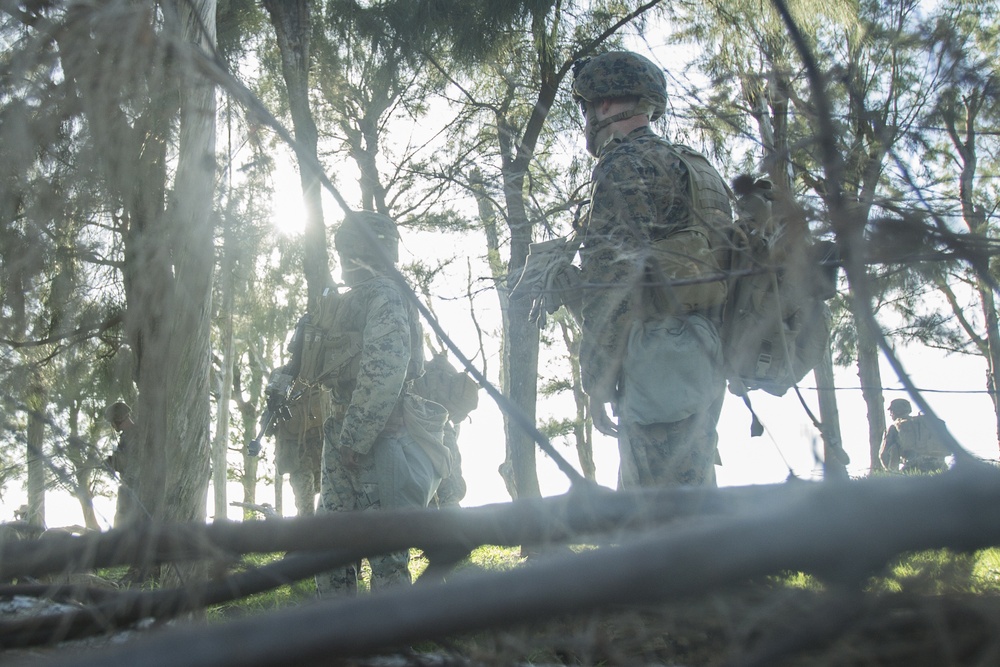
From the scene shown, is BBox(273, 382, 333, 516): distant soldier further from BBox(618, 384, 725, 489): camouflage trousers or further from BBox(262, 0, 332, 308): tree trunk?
BBox(262, 0, 332, 308): tree trunk

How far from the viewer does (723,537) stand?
80 cm

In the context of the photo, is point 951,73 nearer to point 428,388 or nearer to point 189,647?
point 189,647

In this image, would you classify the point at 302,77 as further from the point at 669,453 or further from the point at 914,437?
Answer: the point at 914,437

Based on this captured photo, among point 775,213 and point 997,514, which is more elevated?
point 775,213

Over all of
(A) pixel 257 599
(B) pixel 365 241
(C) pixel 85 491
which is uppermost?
(B) pixel 365 241

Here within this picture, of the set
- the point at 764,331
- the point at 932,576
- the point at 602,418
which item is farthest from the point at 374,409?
the point at 932,576

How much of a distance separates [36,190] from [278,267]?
314cm

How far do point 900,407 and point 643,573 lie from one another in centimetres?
971

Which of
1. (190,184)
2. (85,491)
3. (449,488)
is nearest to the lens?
(85,491)

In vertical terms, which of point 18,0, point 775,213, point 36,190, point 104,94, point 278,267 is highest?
point 278,267

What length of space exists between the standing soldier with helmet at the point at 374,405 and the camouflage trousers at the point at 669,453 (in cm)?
92

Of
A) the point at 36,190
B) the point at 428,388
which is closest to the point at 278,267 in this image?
the point at 428,388

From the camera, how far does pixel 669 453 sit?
2.60m

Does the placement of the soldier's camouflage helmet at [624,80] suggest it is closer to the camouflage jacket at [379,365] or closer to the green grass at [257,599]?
the camouflage jacket at [379,365]
